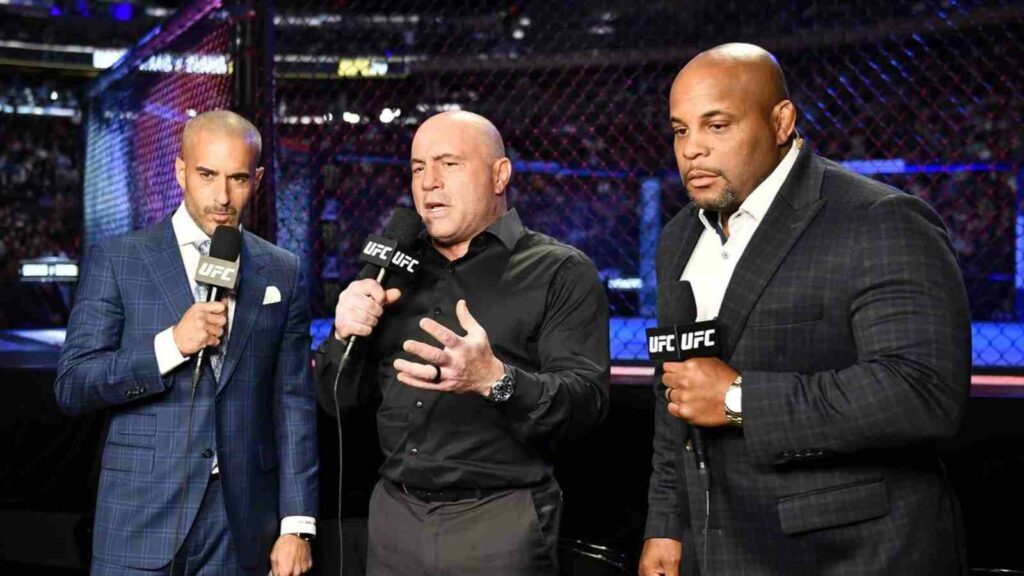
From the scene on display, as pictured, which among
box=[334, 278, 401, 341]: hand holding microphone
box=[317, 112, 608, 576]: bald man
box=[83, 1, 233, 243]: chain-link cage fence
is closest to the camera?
box=[334, 278, 401, 341]: hand holding microphone

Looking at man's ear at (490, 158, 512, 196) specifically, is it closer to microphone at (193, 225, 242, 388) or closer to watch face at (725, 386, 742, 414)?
microphone at (193, 225, 242, 388)

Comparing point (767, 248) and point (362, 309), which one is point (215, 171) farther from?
point (767, 248)

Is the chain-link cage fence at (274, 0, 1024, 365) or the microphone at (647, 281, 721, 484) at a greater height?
the chain-link cage fence at (274, 0, 1024, 365)

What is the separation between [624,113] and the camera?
9000 millimetres

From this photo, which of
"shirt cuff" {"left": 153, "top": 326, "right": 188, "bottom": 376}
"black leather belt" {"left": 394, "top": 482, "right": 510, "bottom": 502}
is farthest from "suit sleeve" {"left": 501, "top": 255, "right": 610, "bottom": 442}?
"shirt cuff" {"left": 153, "top": 326, "right": 188, "bottom": 376}

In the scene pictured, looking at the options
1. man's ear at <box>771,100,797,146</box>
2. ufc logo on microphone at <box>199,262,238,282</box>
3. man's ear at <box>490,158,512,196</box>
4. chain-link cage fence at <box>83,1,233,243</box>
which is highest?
chain-link cage fence at <box>83,1,233,243</box>

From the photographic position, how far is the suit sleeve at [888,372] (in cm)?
142

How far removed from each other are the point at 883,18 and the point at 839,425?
421 inches

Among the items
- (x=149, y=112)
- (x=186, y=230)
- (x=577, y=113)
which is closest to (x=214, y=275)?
(x=186, y=230)

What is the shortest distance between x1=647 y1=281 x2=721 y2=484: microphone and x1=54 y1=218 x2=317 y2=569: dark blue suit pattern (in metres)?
0.95

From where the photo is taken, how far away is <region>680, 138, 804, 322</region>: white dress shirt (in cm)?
170

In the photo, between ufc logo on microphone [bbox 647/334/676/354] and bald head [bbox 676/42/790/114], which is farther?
bald head [bbox 676/42/790/114]

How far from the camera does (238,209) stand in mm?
2154

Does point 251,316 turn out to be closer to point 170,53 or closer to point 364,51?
point 170,53
